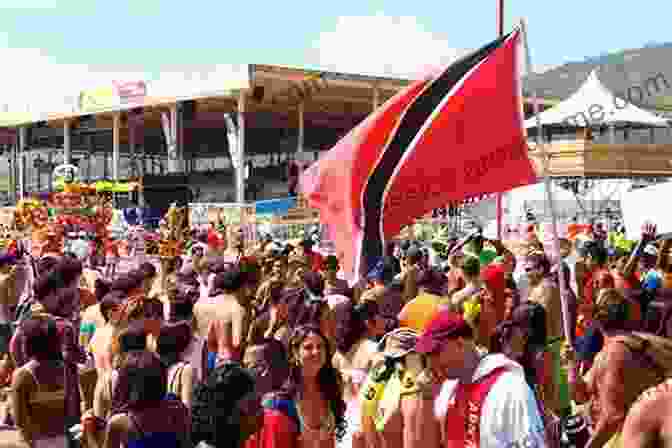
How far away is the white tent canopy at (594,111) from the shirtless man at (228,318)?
23.2 metres

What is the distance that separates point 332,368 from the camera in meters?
4.75

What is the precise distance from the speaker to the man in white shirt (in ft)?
87.4

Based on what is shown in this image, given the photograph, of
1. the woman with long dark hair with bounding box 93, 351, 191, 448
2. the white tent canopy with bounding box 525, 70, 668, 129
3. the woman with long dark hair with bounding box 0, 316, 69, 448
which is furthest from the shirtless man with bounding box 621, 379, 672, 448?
the white tent canopy with bounding box 525, 70, 668, 129

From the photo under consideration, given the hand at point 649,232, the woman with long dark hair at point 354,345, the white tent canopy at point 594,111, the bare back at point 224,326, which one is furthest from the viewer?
the white tent canopy at point 594,111

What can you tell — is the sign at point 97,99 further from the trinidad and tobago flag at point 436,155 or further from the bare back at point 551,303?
the trinidad and tobago flag at point 436,155

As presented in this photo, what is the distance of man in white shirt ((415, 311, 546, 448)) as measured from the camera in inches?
129

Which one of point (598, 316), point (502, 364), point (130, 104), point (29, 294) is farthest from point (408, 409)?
point (130, 104)

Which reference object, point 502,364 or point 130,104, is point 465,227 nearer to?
point 130,104

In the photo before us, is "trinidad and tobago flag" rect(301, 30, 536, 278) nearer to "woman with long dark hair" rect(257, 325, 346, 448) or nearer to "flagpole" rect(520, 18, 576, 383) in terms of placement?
"flagpole" rect(520, 18, 576, 383)

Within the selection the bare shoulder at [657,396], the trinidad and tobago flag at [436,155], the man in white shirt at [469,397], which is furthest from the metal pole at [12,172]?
the bare shoulder at [657,396]

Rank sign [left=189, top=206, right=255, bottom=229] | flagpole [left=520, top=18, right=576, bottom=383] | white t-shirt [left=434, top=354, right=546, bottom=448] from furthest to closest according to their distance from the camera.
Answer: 1. sign [left=189, top=206, right=255, bottom=229]
2. flagpole [left=520, top=18, right=576, bottom=383]
3. white t-shirt [left=434, top=354, right=546, bottom=448]

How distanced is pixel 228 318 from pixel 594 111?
2542 centimetres

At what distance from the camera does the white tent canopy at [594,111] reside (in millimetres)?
28969

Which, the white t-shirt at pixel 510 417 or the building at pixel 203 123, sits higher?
the building at pixel 203 123
